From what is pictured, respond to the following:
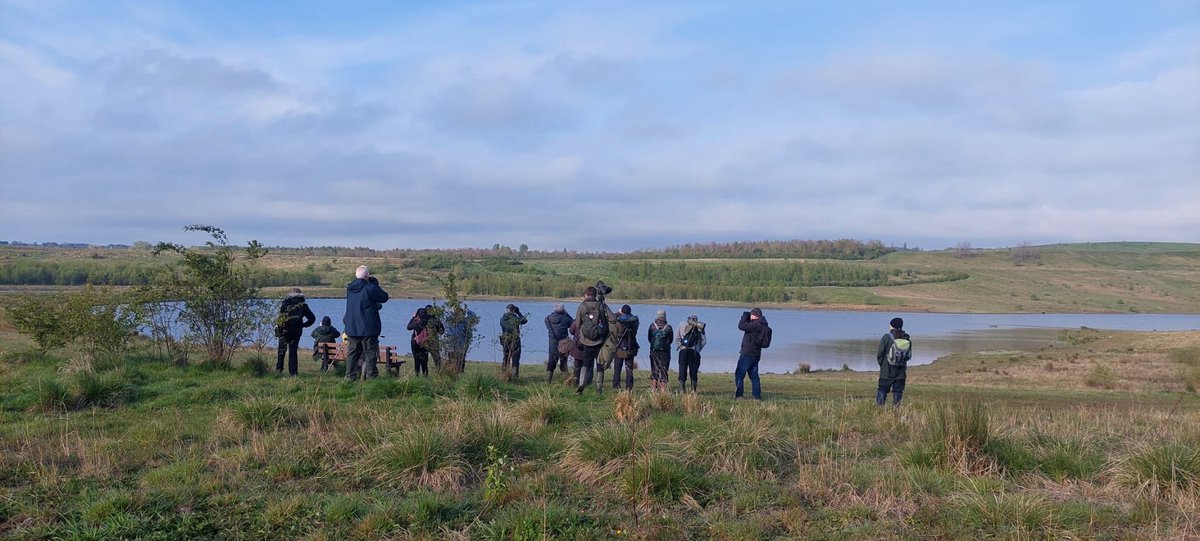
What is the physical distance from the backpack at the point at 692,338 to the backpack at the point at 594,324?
6.76 ft

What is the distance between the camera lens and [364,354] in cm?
1166

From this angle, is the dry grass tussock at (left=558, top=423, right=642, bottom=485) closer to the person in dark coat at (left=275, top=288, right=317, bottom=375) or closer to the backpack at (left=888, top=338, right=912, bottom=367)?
the backpack at (left=888, top=338, right=912, bottom=367)

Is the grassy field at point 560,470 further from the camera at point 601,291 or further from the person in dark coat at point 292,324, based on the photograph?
the person in dark coat at point 292,324

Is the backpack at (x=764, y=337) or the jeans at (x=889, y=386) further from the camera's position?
the backpack at (x=764, y=337)

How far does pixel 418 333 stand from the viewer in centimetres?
1356

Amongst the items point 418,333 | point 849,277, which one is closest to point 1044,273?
point 849,277

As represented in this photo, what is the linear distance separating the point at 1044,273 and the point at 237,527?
139899mm

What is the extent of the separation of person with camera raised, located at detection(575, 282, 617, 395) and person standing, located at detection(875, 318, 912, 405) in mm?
4171

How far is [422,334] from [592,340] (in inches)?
136

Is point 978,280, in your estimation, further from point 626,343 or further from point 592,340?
point 592,340

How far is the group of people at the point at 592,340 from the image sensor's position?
11.3 meters

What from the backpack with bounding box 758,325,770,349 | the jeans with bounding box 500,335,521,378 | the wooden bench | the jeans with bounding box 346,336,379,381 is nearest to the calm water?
the jeans with bounding box 500,335,521,378

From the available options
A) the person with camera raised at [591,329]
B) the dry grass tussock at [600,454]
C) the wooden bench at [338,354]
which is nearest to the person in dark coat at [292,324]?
the wooden bench at [338,354]

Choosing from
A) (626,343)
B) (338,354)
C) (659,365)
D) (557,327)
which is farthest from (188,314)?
(659,365)
